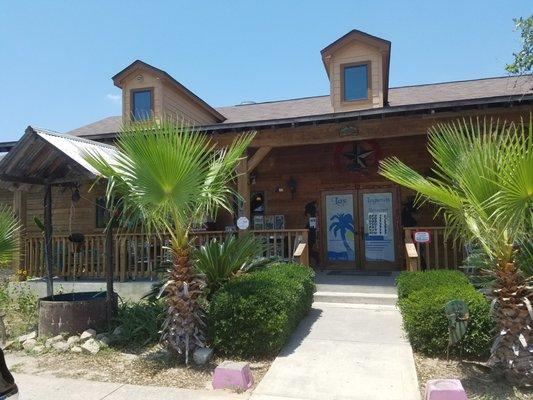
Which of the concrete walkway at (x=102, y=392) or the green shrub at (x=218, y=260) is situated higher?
the green shrub at (x=218, y=260)

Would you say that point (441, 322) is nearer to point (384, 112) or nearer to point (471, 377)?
point (471, 377)

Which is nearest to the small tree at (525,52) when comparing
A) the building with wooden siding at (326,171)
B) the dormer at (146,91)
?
the building with wooden siding at (326,171)

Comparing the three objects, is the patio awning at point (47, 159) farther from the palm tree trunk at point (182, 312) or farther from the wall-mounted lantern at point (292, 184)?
the wall-mounted lantern at point (292, 184)

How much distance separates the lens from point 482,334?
5160 mm

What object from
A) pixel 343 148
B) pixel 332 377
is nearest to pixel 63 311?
pixel 332 377

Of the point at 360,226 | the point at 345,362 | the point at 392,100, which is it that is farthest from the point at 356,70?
the point at 345,362

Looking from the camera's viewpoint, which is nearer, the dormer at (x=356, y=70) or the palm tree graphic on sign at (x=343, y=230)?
the palm tree graphic on sign at (x=343, y=230)

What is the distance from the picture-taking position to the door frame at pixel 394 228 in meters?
10.9

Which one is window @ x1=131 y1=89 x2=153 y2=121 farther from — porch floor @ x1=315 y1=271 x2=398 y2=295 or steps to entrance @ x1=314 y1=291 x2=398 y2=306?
steps to entrance @ x1=314 y1=291 x2=398 y2=306

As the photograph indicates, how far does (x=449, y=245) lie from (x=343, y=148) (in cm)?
350

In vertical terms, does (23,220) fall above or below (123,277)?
above

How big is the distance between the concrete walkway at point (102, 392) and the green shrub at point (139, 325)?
4.48ft

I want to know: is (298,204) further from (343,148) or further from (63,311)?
(63,311)

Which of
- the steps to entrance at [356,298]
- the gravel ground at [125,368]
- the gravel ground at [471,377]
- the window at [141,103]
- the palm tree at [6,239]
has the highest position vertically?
the window at [141,103]
